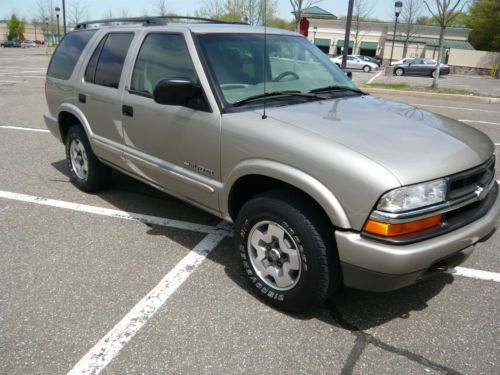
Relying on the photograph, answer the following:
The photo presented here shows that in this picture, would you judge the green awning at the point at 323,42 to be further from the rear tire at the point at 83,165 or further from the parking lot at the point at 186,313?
the parking lot at the point at 186,313

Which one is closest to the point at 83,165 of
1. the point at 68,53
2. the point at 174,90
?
the point at 68,53

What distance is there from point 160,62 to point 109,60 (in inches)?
36.1

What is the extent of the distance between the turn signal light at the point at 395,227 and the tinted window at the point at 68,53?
3849 mm

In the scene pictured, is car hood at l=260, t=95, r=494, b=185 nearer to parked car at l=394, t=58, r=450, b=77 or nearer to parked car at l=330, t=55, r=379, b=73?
parked car at l=394, t=58, r=450, b=77

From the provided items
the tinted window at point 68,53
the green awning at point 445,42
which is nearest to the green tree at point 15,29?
the green awning at point 445,42

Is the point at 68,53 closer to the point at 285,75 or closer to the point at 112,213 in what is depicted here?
the point at 112,213

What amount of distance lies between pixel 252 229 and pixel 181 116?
3.44 feet

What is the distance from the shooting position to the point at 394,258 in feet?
7.62

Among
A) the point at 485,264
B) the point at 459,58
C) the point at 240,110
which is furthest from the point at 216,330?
the point at 459,58

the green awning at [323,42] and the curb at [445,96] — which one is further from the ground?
the green awning at [323,42]

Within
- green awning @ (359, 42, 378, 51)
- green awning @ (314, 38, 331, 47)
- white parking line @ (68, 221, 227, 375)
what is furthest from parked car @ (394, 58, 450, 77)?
white parking line @ (68, 221, 227, 375)

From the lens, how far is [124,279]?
3.30 metres

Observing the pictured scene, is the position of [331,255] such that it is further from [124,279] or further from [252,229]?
[124,279]

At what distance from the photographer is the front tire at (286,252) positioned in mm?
2607
